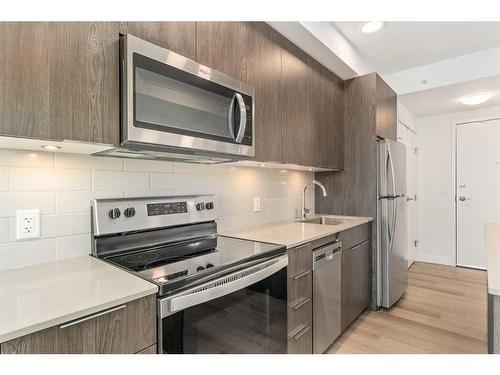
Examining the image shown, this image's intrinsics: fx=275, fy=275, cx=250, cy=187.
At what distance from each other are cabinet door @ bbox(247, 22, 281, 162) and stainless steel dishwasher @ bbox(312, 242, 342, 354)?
729 mm

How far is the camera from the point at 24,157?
1.13 meters

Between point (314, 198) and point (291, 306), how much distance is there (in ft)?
5.27

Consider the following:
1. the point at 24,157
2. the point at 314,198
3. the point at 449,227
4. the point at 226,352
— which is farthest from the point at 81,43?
the point at 449,227

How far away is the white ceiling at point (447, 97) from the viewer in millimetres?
2889

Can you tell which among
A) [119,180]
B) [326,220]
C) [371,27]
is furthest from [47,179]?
[371,27]

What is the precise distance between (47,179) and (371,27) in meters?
2.56

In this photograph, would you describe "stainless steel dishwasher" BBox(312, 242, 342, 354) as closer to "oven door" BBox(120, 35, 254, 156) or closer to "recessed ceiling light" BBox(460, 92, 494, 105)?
"oven door" BBox(120, 35, 254, 156)

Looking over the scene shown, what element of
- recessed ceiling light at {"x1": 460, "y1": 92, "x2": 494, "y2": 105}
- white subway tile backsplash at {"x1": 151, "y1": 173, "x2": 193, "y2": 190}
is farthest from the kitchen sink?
recessed ceiling light at {"x1": 460, "y1": 92, "x2": 494, "y2": 105}

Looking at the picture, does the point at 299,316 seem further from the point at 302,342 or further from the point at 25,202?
the point at 25,202

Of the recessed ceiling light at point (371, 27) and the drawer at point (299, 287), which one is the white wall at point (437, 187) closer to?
the recessed ceiling light at point (371, 27)

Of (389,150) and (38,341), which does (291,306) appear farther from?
(389,150)

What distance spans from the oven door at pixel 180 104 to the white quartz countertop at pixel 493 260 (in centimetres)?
118

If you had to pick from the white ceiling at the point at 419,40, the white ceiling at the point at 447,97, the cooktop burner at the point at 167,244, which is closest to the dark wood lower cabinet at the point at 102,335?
the cooktop burner at the point at 167,244

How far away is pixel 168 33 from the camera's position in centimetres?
124
